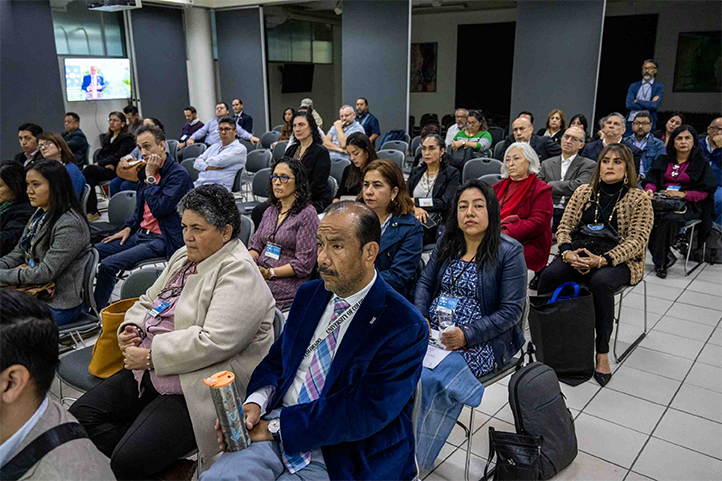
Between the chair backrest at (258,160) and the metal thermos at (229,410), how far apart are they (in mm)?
5490

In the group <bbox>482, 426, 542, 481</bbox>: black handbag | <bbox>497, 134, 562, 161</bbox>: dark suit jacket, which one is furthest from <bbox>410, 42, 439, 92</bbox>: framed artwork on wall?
<bbox>482, 426, 542, 481</bbox>: black handbag

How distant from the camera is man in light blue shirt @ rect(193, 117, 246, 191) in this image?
223 inches

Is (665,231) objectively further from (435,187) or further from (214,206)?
(214,206)

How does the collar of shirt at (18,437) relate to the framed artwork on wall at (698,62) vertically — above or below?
below

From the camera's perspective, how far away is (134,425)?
72.7 inches

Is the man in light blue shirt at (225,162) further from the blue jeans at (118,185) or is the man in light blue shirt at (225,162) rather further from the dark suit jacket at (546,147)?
the dark suit jacket at (546,147)

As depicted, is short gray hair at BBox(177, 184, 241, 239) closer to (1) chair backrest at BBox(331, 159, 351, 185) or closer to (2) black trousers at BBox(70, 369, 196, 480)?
(2) black trousers at BBox(70, 369, 196, 480)

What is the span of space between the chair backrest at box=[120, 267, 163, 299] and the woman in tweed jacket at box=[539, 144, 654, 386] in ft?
7.89

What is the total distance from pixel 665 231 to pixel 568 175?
41.2 inches

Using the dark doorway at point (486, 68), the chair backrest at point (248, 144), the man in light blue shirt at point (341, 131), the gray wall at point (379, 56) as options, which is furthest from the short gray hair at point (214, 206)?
the dark doorway at point (486, 68)

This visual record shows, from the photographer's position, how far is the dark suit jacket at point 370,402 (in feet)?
5.12

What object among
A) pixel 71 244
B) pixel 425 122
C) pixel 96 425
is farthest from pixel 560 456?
pixel 425 122

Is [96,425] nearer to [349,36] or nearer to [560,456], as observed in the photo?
[560,456]

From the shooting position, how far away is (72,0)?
9.70m
